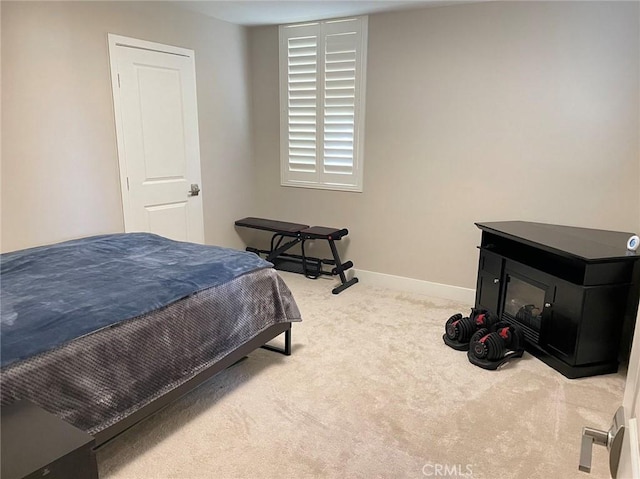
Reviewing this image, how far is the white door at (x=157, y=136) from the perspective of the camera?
3449 mm

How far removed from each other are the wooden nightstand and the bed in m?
0.25

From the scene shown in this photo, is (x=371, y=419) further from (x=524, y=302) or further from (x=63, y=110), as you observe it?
(x=63, y=110)

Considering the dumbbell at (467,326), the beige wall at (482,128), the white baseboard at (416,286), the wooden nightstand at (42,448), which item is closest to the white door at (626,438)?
the wooden nightstand at (42,448)

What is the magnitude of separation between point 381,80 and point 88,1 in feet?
7.81

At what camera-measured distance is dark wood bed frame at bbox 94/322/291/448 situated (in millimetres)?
1820

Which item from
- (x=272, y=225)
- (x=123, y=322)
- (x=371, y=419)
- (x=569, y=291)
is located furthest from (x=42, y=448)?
(x=272, y=225)

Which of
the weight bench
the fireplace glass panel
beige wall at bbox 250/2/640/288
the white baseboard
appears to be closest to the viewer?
the fireplace glass panel

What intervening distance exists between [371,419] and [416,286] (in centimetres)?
206

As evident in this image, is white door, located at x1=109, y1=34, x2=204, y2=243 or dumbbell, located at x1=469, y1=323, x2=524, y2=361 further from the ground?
white door, located at x1=109, y1=34, x2=204, y2=243

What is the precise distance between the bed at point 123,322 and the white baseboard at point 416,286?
1.69 meters

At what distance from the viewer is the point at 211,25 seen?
4098 mm

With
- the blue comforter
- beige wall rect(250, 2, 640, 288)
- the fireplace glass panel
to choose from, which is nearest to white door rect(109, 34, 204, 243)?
the blue comforter

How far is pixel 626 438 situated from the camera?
71 centimetres

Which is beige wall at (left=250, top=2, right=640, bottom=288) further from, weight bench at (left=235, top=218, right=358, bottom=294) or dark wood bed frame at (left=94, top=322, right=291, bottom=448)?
dark wood bed frame at (left=94, top=322, right=291, bottom=448)
